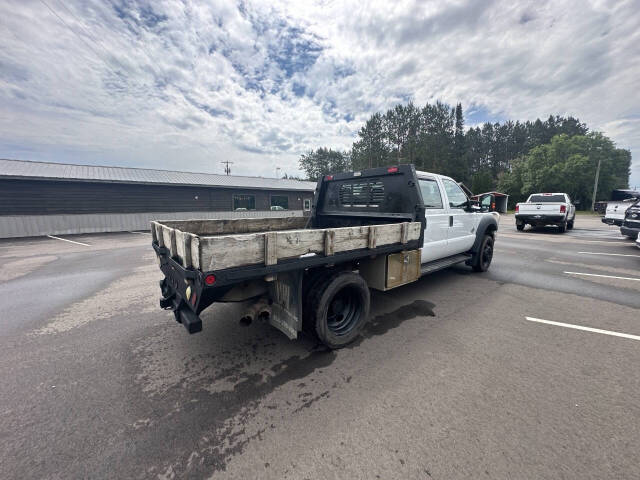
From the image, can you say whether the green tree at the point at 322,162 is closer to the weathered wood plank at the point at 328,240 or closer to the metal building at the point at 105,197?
the metal building at the point at 105,197

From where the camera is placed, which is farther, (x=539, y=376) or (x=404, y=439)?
(x=539, y=376)

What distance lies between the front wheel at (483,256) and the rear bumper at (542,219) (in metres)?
9.87

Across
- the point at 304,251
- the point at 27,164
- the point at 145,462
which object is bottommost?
the point at 145,462

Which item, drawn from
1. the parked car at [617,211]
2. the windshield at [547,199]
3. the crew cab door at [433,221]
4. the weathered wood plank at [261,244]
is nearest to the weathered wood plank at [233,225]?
the weathered wood plank at [261,244]

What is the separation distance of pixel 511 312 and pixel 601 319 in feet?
3.88

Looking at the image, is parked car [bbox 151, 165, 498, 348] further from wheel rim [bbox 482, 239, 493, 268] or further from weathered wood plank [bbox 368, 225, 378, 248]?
wheel rim [bbox 482, 239, 493, 268]

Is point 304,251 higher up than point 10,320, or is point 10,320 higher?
point 304,251

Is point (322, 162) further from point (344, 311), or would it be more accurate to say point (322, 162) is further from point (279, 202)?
point (344, 311)

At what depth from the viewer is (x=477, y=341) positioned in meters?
3.31

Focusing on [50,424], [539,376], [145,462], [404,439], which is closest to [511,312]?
[539,376]

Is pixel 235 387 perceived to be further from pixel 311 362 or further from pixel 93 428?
pixel 93 428

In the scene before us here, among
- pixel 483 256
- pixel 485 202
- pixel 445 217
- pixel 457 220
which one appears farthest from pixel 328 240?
pixel 483 256

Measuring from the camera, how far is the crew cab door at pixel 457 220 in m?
5.07

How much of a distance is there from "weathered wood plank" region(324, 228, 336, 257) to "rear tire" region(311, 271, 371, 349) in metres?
0.40
